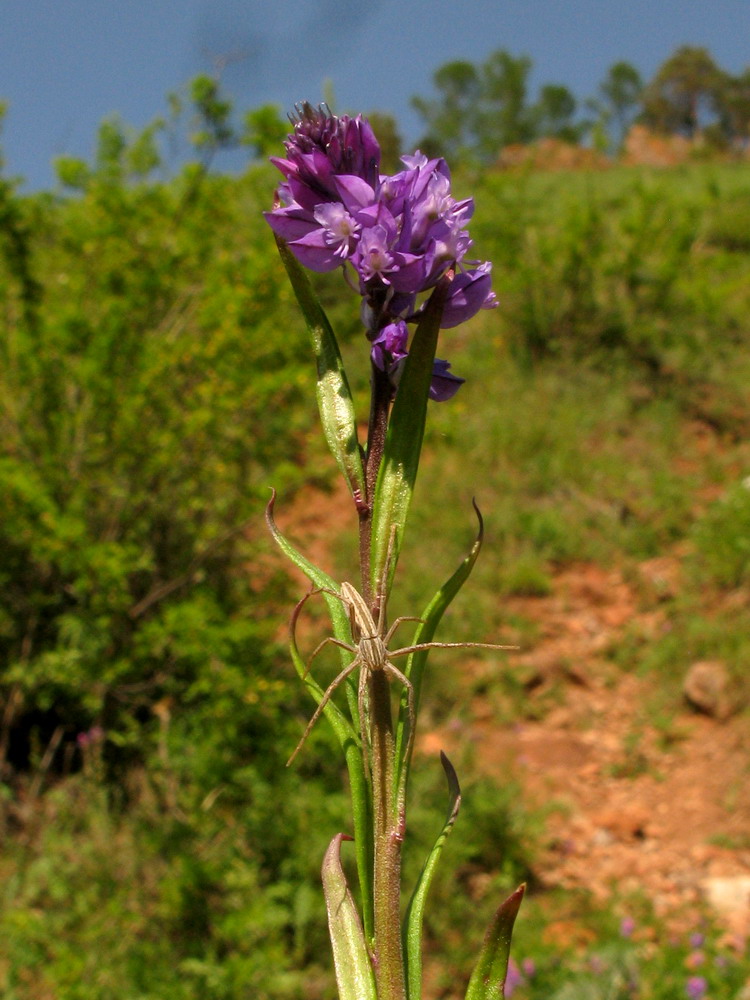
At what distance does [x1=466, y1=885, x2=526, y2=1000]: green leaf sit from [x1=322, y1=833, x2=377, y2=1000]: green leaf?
99 mm

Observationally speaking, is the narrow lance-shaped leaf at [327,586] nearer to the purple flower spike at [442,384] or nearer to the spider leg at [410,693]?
the spider leg at [410,693]

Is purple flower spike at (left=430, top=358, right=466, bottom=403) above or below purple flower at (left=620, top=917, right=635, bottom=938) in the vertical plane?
above

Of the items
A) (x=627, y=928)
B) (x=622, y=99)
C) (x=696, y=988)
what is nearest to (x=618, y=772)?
(x=627, y=928)

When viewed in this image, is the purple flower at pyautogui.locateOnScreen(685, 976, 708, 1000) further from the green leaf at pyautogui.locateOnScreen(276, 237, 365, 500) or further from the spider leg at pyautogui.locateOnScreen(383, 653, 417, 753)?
the green leaf at pyautogui.locateOnScreen(276, 237, 365, 500)

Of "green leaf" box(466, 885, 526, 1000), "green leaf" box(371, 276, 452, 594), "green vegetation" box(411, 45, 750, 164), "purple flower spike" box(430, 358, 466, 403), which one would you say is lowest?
"green leaf" box(466, 885, 526, 1000)

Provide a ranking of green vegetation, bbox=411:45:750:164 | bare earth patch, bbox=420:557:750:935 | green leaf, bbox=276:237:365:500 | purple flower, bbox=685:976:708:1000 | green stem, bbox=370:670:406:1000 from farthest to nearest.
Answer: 1. green vegetation, bbox=411:45:750:164
2. bare earth patch, bbox=420:557:750:935
3. purple flower, bbox=685:976:708:1000
4. green leaf, bbox=276:237:365:500
5. green stem, bbox=370:670:406:1000

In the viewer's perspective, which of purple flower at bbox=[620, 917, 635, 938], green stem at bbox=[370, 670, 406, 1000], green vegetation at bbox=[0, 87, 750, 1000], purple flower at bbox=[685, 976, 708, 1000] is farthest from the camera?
purple flower at bbox=[620, 917, 635, 938]

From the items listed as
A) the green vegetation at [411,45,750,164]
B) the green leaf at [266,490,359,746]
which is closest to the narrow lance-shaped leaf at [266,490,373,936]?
the green leaf at [266,490,359,746]

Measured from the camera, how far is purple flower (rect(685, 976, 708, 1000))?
303 centimetres

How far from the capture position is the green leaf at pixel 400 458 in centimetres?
79

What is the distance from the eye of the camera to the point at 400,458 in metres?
0.81

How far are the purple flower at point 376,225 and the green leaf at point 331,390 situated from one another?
0.07ft

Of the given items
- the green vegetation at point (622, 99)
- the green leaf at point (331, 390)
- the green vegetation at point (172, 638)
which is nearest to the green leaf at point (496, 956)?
the green leaf at point (331, 390)

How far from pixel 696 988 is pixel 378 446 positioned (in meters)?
3.04
